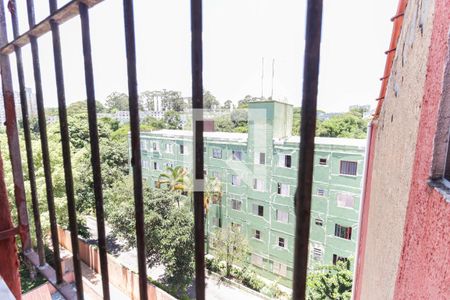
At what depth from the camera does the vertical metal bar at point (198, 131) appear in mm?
620

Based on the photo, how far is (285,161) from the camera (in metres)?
9.39

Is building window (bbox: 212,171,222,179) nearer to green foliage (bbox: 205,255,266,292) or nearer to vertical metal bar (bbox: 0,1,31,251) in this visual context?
green foliage (bbox: 205,255,266,292)

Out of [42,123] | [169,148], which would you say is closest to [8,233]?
[42,123]

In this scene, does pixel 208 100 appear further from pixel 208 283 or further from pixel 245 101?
pixel 208 283

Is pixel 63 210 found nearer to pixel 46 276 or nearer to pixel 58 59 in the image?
pixel 46 276

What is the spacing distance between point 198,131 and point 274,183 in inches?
375

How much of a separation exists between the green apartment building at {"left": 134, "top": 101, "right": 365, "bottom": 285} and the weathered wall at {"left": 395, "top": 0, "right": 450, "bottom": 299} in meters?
6.81

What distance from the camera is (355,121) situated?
11.5 metres

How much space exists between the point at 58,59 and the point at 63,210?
26.7 feet

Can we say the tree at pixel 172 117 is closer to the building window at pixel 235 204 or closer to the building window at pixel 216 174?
the building window at pixel 216 174

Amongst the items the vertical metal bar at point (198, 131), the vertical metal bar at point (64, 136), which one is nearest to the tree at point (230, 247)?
the vertical metal bar at point (64, 136)

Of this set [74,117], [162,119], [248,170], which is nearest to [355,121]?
[248,170]

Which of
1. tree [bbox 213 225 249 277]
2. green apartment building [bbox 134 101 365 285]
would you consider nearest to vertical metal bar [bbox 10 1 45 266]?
green apartment building [bbox 134 101 365 285]

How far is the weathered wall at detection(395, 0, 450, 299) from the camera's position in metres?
0.80
